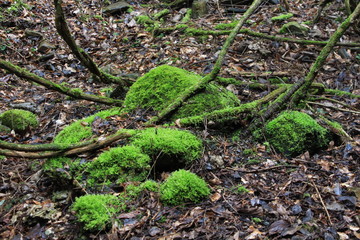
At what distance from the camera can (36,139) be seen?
4574mm

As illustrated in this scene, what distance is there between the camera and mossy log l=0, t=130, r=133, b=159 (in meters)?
3.07

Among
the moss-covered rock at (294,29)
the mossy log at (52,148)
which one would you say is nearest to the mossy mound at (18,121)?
the mossy log at (52,148)

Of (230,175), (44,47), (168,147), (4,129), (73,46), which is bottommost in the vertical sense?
(230,175)

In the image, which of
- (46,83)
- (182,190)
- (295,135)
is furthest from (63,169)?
(295,135)

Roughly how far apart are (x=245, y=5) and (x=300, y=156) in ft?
23.2

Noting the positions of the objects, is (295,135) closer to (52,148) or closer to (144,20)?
(52,148)

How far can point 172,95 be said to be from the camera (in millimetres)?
4586

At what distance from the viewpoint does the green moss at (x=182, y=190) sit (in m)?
2.89

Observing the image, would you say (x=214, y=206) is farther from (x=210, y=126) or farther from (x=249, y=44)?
(x=249, y=44)

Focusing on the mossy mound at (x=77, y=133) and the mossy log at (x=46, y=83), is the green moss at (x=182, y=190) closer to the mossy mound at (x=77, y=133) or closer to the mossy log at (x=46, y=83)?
the mossy mound at (x=77, y=133)

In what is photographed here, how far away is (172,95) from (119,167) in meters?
1.69

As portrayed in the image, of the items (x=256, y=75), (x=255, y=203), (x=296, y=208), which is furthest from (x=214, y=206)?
(x=256, y=75)

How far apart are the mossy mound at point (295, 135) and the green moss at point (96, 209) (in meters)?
2.19

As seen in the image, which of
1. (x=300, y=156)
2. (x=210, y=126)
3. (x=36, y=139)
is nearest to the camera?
(x=300, y=156)
